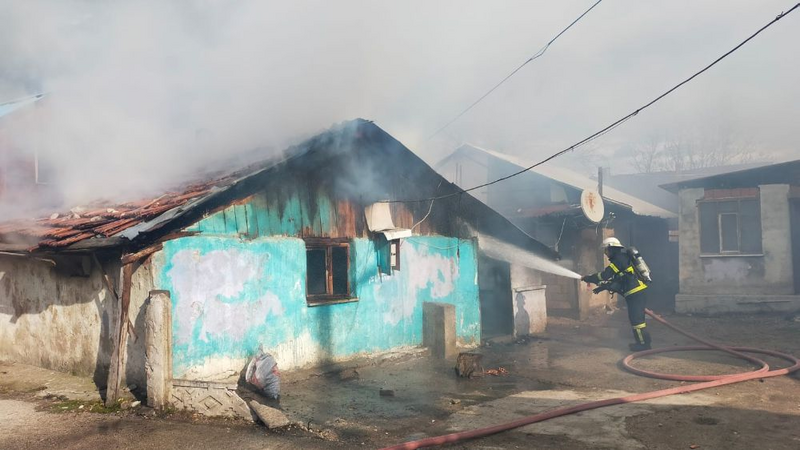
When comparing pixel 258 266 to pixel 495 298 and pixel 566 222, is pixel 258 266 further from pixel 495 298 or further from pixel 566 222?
pixel 566 222

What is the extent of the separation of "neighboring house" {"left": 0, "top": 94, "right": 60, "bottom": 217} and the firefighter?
11963 mm

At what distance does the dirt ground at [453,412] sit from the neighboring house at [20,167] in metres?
4.64

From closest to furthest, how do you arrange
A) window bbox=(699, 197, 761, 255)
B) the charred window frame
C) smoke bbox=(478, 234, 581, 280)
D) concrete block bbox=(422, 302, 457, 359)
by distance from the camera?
the charred window frame
concrete block bbox=(422, 302, 457, 359)
smoke bbox=(478, 234, 581, 280)
window bbox=(699, 197, 761, 255)

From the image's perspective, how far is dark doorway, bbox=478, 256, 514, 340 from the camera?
12.8 meters

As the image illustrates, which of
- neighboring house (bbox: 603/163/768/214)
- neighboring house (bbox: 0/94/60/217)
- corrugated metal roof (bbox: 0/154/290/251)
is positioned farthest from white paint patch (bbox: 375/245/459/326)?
neighboring house (bbox: 603/163/768/214)

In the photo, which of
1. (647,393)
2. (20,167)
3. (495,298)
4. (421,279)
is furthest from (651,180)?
(20,167)

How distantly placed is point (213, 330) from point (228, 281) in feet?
2.39

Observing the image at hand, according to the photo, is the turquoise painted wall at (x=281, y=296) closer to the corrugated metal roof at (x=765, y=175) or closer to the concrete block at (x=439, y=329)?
the concrete block at (x=439, y=329)

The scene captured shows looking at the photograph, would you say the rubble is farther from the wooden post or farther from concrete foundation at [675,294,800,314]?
concrete foundation at [675,294,800,314]

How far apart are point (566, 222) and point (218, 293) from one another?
12.3 m

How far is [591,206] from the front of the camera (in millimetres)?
14531

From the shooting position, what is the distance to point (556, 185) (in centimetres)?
1916

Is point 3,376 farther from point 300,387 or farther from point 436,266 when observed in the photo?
point 436,266

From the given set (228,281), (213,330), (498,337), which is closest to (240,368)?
(213,330)
